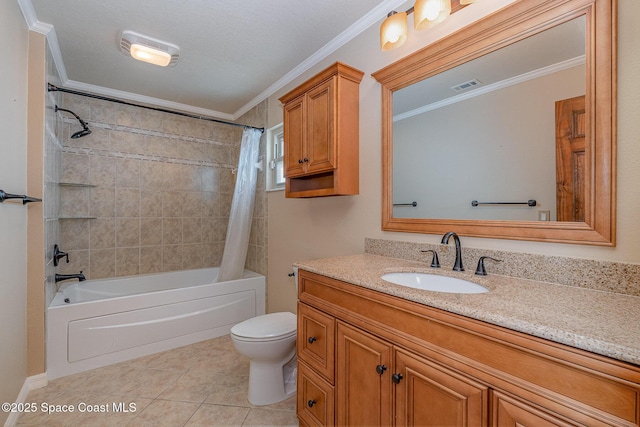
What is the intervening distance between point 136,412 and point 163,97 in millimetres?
2850

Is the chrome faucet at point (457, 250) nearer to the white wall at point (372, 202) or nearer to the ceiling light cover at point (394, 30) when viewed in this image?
the white wall at point (372, 202)

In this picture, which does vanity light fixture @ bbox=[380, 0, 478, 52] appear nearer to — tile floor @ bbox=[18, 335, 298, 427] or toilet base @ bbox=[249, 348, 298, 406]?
toilet base @ bbox=[249, 348, 298, 406]

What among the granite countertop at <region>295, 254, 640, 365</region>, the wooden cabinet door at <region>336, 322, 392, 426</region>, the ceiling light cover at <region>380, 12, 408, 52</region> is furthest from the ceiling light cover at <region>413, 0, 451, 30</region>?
the wooden cabinet door at <region>336, 322, 392, 426</region>

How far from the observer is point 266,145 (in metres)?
2.92

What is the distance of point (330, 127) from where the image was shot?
1723mm

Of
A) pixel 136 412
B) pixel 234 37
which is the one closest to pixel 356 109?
pixel 234 37

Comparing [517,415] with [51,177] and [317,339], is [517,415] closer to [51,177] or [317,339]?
[317,339]

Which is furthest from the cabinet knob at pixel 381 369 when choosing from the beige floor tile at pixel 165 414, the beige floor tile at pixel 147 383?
the beige floor tile at pixel 147 383

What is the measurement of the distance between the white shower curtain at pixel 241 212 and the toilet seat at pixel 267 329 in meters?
1.04

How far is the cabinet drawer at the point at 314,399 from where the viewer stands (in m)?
1.29

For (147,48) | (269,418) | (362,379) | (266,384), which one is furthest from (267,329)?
(147,48)

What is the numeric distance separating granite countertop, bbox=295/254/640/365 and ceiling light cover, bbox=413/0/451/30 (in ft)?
3.63

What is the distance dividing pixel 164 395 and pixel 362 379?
4.78 ft

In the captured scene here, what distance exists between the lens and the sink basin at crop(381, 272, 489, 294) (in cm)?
→ 121
